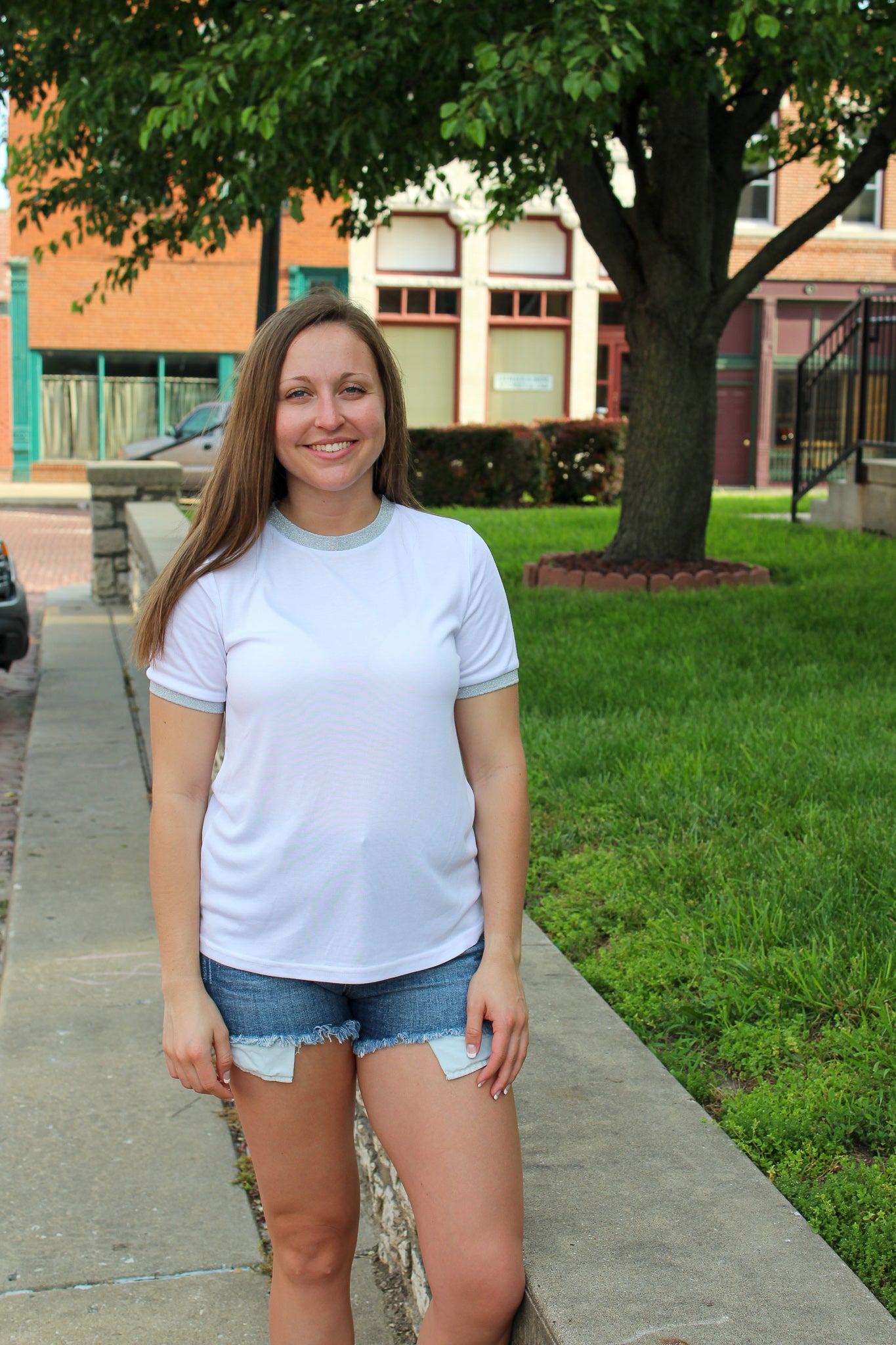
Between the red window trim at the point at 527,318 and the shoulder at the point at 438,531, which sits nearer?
the shoulder at the point at 438,531

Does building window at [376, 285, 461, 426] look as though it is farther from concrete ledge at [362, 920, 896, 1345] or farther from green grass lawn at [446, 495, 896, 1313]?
concrete ledge at [362, 920, 896, 1345]

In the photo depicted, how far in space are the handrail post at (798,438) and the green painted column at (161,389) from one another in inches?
658

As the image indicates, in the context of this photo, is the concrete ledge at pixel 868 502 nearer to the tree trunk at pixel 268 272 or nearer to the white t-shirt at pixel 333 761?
the tree trunk at pixel 268 272

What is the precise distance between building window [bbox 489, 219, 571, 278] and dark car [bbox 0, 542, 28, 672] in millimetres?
21117

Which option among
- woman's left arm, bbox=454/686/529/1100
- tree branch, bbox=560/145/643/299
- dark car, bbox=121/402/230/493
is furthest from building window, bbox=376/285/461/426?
woman's left arm, bbox=454/686/529/1100

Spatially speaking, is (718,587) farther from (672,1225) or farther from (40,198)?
(672,1225)

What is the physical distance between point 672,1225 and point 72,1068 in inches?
77.0

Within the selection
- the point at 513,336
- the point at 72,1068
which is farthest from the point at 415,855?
the point at 513,336

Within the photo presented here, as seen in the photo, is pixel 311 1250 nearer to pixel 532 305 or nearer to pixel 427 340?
pixel 427 340

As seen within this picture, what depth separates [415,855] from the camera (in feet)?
6.32

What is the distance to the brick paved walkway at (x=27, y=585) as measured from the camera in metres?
6.37

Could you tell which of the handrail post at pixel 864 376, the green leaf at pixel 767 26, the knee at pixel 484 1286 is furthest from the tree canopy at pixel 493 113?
the knee at pixel 484 1286

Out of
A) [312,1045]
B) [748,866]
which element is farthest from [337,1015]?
[748,866]

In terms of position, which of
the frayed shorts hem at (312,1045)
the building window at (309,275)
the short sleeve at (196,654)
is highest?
the building window at (309,275)
